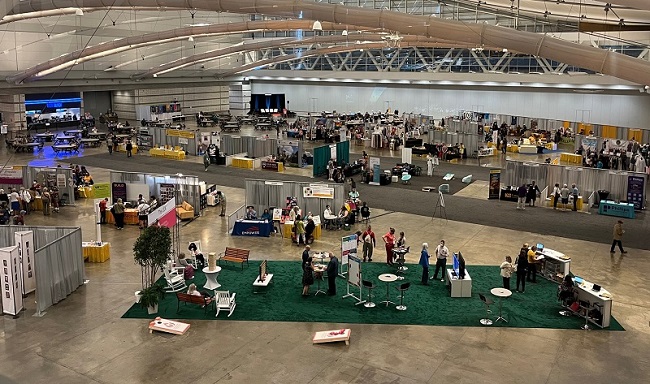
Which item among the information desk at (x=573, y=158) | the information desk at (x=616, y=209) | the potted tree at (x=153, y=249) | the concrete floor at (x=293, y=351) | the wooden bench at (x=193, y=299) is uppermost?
the information desk at (x=573, y=158)

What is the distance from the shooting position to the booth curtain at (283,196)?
23984mm

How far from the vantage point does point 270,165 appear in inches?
1431

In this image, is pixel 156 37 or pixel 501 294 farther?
pixel 156 37

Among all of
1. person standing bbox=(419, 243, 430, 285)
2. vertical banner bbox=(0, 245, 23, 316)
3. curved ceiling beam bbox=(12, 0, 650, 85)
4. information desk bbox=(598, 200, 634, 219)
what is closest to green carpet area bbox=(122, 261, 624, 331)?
person standing bbox=(419, 243, 430, 285)

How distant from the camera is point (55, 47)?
49250mm

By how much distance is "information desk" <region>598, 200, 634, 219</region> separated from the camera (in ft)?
84.2

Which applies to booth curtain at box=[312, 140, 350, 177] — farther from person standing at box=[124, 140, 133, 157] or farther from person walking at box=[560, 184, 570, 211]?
person standing at box=[124, 140, 133, 157]

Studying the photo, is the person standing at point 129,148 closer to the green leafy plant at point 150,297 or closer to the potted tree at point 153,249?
the potted tree at point 153,249

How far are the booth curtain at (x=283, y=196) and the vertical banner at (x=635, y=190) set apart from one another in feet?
43.9

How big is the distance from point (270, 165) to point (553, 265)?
70.5 ft

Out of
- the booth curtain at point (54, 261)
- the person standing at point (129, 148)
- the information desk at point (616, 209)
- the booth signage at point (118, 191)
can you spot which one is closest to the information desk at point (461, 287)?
the booth curtain at point (54, 261)

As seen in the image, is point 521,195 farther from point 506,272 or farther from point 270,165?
point 270,165

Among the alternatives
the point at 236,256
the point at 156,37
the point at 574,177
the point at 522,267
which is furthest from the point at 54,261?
the point at 156,37

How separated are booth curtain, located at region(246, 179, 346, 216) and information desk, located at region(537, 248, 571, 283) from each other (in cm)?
843
